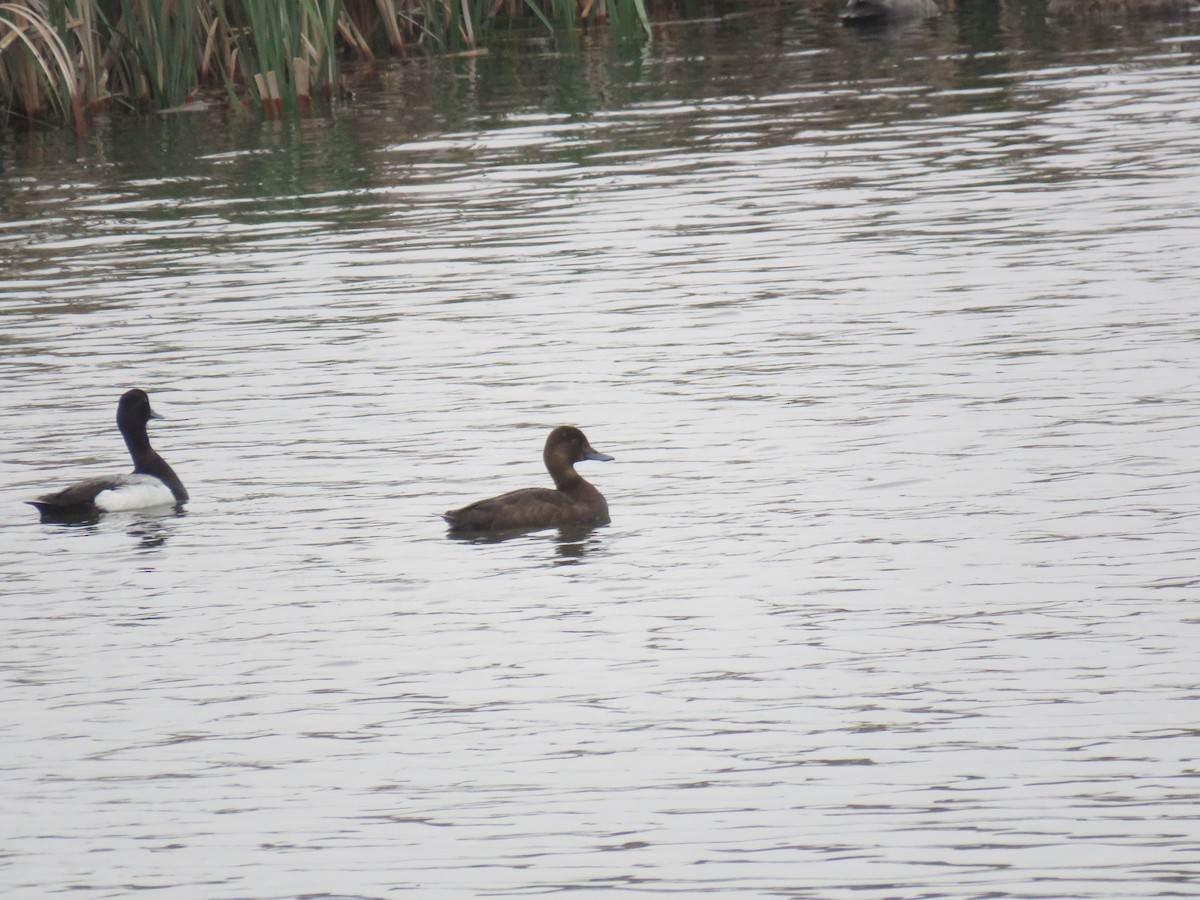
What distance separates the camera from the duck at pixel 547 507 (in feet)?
31.3

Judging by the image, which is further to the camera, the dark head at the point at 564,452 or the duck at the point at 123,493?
the duck at the point at 123,493

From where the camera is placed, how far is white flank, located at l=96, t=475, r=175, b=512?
1033cm

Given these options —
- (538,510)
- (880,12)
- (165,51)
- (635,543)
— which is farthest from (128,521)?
(880,12)

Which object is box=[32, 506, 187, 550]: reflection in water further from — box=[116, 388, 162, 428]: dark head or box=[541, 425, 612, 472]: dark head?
box=[541, 425, 612, 472]: dark head

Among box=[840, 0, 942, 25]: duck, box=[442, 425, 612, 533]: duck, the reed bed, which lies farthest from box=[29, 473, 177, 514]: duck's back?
box=[840, 0, 942, 25]: duck

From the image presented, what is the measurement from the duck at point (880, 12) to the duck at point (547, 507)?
2530 cm

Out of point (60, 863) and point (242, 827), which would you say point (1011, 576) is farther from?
point (60, 863)

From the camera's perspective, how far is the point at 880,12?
3397 centimetres

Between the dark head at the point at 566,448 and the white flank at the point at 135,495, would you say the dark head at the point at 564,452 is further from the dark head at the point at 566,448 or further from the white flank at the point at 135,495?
the white flank at the point at 135,495

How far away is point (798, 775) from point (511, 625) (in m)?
2.02

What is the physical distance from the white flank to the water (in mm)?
193

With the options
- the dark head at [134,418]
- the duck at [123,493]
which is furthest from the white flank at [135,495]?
the dark head at [134,418]

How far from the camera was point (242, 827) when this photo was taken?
641cm

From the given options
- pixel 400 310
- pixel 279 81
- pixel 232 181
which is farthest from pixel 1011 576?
pixel 279 81
